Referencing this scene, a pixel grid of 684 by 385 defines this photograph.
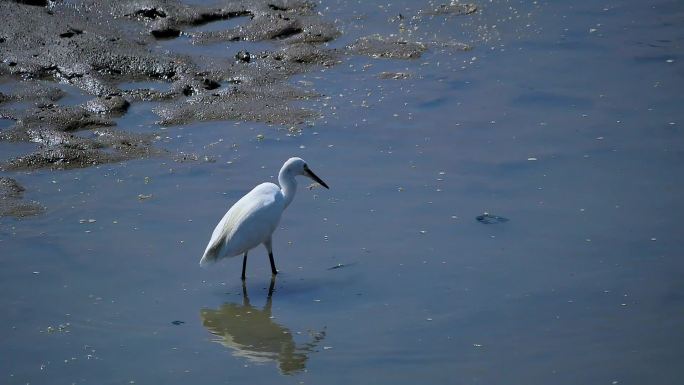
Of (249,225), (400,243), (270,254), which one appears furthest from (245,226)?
(400,243)

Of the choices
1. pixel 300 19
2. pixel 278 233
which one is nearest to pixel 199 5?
pixel 300 19

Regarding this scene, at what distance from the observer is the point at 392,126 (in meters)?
9.70

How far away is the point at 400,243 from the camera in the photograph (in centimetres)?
783

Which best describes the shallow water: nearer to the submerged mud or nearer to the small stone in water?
the small stone in water

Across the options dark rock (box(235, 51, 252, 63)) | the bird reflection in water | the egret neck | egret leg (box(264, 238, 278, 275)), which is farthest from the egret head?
dark rock (box(235, 51, 252, 63))

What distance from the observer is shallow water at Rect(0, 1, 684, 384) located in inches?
256

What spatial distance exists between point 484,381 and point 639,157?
3561 mm

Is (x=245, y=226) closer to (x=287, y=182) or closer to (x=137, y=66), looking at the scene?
(x=287, y=182)

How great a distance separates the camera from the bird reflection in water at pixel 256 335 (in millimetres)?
6586

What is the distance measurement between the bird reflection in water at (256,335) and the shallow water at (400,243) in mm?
15

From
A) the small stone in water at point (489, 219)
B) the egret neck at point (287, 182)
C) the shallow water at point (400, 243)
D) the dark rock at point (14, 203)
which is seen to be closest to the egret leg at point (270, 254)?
the shallow water at point (400, 243)

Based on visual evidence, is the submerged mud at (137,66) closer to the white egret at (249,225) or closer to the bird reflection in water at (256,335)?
the white egret at (249,225)

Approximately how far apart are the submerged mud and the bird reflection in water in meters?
2.63

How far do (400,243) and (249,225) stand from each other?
1.22 meters
